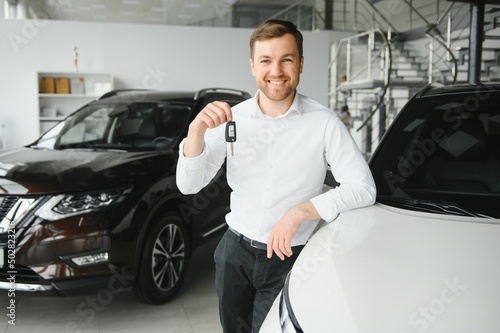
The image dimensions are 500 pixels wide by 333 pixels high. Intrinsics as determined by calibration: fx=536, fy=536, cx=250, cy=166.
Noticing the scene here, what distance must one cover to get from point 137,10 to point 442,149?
8.20 m

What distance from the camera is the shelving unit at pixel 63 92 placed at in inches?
348

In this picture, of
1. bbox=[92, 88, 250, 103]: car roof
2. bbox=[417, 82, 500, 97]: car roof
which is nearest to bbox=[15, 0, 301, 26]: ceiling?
bbox=[92, 88, 250, 103]: car roof

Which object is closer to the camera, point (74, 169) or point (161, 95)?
point (74, 169)

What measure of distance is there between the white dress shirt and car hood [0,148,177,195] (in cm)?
155

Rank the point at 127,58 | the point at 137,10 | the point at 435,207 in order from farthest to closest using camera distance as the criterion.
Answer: the point at 137,10, the point at 127,58, the point at 435,207

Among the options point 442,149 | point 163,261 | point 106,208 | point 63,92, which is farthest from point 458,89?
point 63,92

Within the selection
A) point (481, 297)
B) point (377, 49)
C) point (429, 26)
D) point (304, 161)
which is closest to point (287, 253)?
point (304, 161)

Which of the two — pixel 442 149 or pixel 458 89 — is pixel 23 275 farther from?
pixel 458 89

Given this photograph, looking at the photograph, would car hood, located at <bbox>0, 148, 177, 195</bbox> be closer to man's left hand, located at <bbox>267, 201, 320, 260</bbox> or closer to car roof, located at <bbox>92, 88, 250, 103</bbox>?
car roof, located at <bbox>92, 88, 250, 103</bbox>

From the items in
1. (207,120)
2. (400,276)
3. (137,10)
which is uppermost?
(137,10)

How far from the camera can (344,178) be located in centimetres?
147

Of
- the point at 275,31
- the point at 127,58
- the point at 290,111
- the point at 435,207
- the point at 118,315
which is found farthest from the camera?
the point at 127,58

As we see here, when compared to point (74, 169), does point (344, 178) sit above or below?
above

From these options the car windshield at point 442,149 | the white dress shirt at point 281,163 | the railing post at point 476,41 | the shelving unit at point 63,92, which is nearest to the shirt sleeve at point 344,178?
the white dress shirt at point 281,163
